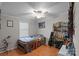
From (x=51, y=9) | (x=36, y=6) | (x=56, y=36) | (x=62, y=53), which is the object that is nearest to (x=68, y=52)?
(x=62, y=53)

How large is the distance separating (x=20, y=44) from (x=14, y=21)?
39cm

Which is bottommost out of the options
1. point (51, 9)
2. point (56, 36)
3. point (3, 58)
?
point (3, 58)

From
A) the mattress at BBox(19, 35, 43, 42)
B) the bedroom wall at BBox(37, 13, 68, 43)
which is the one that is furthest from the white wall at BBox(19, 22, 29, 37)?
the bedroom wall at BBox(37, 13, 68, 43)

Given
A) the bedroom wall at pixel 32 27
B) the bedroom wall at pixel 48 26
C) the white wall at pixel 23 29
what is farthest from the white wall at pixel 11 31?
the bedroom wall at pixel 48 26

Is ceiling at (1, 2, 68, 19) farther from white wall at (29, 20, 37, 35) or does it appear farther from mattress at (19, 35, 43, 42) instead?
mattress at (19, 35, 43, 42)

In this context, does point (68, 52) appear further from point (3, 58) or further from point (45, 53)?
point (3, 58)

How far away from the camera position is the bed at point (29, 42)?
1779 mm

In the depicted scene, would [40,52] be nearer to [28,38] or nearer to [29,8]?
[28,38]

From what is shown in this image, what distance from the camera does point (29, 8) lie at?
1785 millimetres

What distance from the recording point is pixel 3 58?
5.90 feet

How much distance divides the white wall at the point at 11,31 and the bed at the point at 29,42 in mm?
89

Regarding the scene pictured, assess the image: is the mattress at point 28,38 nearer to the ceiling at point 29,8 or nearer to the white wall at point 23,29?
the white wall at point 23,29

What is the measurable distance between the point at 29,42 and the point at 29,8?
1.85 feet

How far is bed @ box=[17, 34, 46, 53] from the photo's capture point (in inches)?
70.1
